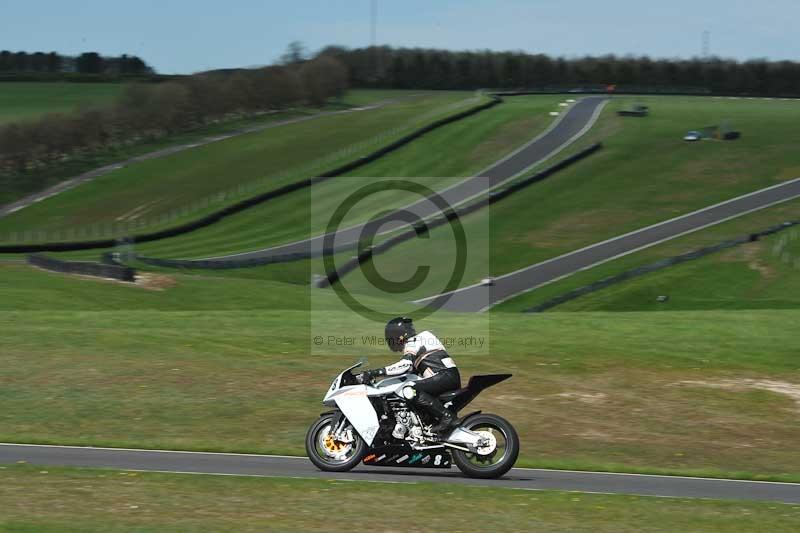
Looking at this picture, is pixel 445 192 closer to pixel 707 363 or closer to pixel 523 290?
pixel 523 290

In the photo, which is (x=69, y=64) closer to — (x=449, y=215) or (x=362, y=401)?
(x=449, y=215)

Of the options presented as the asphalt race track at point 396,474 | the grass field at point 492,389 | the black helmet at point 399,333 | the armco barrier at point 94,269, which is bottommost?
the armco barrier at point 94,269

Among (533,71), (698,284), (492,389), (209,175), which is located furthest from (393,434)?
(533,71)

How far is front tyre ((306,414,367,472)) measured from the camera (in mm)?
15180

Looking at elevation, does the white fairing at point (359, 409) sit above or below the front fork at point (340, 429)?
above

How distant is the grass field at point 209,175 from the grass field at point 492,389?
184ft

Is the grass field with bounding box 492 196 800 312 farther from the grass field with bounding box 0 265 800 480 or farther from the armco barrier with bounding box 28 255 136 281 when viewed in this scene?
the armco barrier with bounding box 28 255 136 281

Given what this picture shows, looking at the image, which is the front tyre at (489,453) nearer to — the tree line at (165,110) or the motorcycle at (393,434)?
the motorcycle at (393,434)

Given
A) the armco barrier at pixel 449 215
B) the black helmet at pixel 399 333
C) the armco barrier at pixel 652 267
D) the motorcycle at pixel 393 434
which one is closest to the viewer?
the motorcycle at pixel 393 434

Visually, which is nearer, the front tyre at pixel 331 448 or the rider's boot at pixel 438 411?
the rider's boot at pixel 438 411

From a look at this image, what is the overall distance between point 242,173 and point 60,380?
256 feet

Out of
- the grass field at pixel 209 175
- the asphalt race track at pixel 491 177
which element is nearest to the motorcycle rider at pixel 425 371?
the asphalt race track at pixel 491 177

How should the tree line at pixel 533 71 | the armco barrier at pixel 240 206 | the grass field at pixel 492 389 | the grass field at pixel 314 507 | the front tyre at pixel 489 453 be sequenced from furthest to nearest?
the tree line at pixel 533 71, the armco barrier at pixel 240 206, the grass field at pixel 492 389, the front tyre at pixel 489 453, the grass field at pixel 314 507

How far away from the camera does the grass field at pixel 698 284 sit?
50.3m
